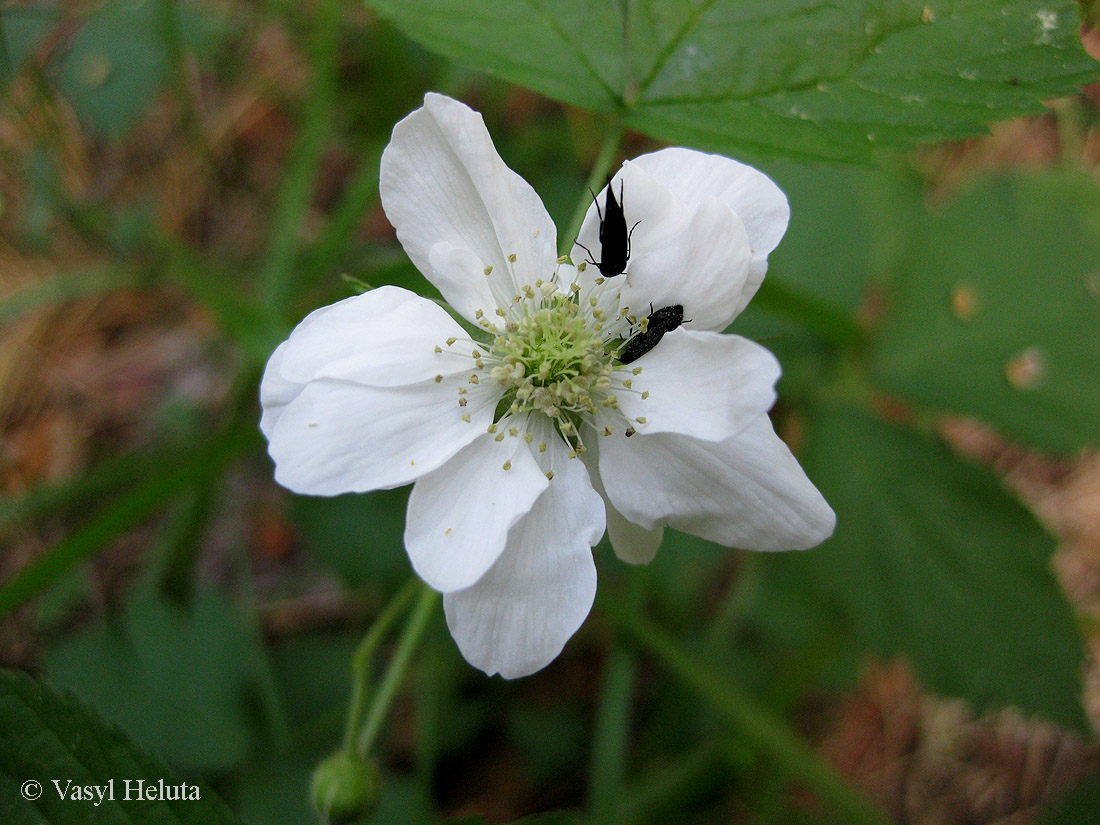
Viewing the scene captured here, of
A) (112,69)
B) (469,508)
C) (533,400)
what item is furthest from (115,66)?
(469,508)

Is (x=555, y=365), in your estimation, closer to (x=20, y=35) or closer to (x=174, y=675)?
(x=174, y=675)

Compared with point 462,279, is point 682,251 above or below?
above

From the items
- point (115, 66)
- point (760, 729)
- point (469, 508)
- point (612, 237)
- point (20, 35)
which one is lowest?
point (760, 729)

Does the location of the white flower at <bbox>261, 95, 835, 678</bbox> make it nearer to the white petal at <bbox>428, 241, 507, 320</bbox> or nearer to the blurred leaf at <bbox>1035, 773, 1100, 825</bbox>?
the white petal at <bbox>428, 241, 507, 320</bbox>

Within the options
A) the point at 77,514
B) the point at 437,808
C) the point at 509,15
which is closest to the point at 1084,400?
the point at 509,15

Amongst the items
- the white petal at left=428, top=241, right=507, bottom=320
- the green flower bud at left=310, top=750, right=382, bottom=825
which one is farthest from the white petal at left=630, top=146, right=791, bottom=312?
the green flower bud at left=310, top=750, right=382, bottom=825

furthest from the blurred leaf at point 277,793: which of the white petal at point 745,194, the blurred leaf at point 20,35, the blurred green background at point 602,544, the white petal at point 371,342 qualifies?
the blurred leaf at point 20,35

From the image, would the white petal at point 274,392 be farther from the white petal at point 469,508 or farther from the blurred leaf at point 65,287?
the blurred leaf at point 65,287
